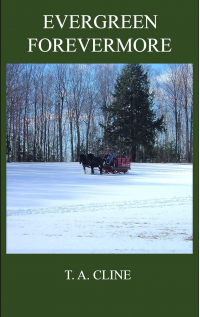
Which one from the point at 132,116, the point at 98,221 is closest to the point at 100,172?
the point at 98,221

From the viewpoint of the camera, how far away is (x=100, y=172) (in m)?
22.6

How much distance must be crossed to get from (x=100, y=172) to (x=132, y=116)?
22.4 m

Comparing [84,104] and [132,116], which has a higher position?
[84,104]

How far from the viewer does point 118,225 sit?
26.0 feet

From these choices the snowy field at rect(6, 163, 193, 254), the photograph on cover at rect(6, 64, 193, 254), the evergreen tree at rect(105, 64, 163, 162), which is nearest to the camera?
the snowy field at rect(6, 163, 193, 254)

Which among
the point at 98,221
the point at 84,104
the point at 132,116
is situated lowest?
the point at 98,221

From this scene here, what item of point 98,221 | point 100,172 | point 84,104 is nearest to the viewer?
point 98,221

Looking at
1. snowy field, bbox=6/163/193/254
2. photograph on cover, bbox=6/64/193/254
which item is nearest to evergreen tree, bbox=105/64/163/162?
photograph on cover, bbox=6/64/193/254

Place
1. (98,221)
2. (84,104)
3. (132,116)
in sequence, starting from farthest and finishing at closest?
(84,104)
(132,116)
(98,221)

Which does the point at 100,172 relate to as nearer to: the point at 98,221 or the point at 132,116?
the point at 98,221

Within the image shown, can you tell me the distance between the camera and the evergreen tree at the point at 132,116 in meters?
43.0

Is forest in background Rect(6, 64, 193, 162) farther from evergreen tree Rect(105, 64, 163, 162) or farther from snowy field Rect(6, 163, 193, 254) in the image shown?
snowy field Rect(6, 163, 193, 254)

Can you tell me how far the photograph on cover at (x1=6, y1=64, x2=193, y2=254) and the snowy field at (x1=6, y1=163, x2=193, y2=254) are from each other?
0.02m

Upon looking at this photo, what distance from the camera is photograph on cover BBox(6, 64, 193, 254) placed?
681 centimetres
